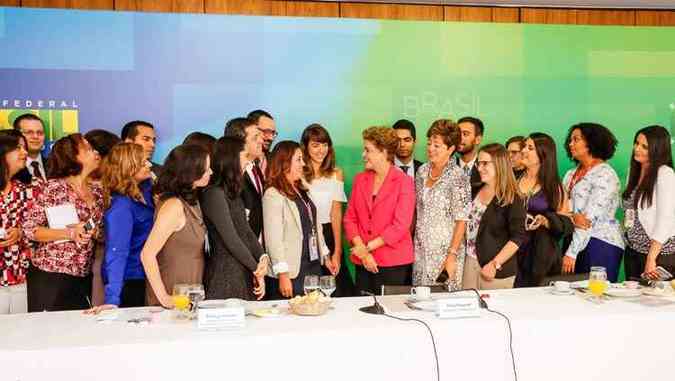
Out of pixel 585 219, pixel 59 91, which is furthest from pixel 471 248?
pixel 59 91

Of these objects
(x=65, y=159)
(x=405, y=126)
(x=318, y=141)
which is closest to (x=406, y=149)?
(x=405, y=126)

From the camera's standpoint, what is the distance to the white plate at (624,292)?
3.49 meters

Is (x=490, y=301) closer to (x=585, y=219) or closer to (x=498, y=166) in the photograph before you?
(x=498, y=166)

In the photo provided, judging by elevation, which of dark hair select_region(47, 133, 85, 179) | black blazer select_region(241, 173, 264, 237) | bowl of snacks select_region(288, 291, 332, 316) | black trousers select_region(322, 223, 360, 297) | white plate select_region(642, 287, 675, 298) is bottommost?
black trousers select_region(322, 223, 360, 297)

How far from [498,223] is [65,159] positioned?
2.44 m

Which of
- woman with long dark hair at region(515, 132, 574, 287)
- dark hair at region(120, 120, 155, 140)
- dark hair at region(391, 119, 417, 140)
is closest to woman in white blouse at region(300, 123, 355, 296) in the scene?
dark hair at region(391, 119, 417, 140)

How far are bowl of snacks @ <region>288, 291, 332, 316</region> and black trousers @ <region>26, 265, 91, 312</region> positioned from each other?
4.87 feet

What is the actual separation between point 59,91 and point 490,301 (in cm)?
338

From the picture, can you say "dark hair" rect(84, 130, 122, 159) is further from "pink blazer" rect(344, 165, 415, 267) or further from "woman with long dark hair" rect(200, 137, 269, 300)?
"pink blazer" rect(344, 165, 415, 267)

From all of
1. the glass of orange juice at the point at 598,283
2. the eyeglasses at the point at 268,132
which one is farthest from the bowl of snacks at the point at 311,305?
the eyeglasses at the point at 268,132

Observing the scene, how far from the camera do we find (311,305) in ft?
10.1

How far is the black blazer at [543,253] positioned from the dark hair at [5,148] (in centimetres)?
308

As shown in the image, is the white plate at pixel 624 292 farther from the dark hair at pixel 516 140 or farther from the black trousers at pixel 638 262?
the dark hair at pixel 516 140

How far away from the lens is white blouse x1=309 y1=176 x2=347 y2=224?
5.02m
